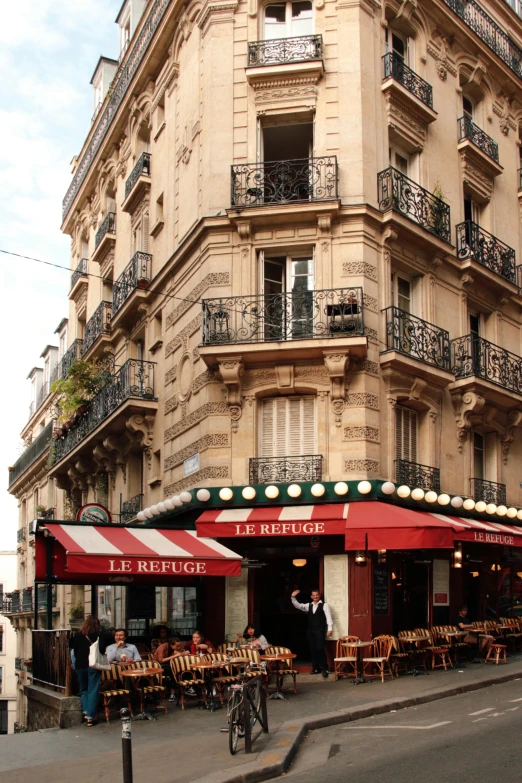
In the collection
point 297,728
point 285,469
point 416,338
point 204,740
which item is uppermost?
point 416,338

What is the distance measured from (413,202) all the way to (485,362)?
13.7 feet

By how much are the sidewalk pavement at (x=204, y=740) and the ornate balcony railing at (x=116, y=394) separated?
8.68 m

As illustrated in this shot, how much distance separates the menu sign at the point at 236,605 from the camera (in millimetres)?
16812

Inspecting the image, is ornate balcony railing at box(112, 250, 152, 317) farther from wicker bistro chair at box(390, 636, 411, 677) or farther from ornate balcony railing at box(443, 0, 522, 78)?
wicker bistro chair at box(390, 636, 411, 677)

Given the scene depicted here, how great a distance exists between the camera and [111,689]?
1300cm

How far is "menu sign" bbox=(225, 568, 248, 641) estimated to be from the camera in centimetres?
1681

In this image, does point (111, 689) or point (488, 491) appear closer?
point (111, 689)

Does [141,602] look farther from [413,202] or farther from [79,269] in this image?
[79,269]

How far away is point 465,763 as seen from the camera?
8453 millimetres

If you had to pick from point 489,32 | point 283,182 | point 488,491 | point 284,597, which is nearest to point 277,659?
point 284,597

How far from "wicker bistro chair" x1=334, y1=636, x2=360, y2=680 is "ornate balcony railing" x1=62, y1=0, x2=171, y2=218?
618 inches

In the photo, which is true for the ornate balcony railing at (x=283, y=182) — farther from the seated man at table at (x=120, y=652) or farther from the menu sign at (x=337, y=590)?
the seated man at table at (x=120, y=652)

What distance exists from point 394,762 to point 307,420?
9314 mm

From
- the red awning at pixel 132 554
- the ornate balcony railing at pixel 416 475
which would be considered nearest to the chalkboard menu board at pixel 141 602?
the red awning at pixel 132 554
